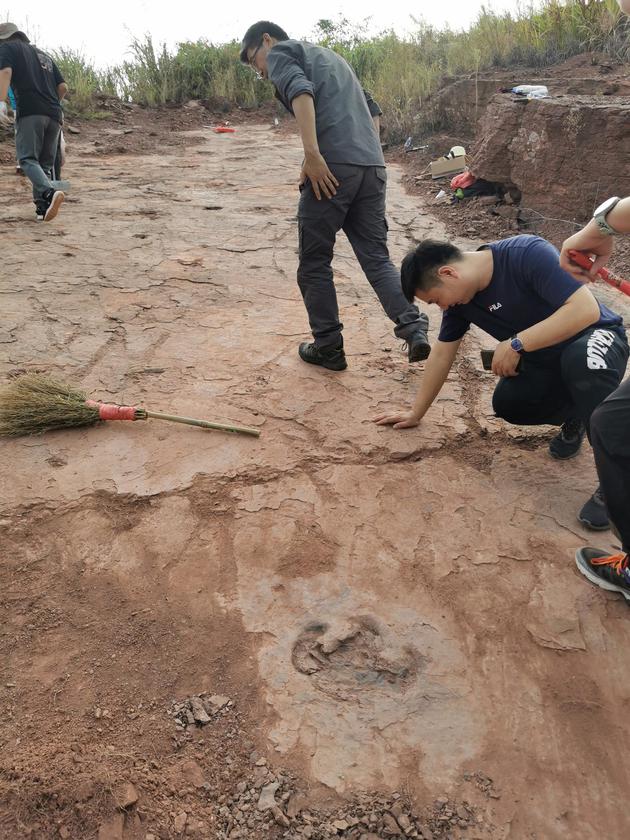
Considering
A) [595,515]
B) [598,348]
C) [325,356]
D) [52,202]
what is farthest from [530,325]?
[52,202]

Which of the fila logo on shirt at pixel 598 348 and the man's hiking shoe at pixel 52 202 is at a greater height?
the man's hiking shoe at pixel 52 202

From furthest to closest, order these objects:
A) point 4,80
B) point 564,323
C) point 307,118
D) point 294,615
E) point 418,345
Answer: point 4,80 → point 418,345 → point 307,118 → point 564,323 → point 294,615

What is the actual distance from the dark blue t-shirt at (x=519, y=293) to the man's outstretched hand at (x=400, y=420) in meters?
0.40

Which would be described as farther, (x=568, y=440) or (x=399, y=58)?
(x=399, y=58)

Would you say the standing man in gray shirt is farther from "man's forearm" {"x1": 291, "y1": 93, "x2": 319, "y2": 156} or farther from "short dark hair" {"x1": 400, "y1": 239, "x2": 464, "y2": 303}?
"short dark hair" {"x1": 400, "y1": 239, "x2": 464, "y2": 303}

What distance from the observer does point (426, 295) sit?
2.28 meters

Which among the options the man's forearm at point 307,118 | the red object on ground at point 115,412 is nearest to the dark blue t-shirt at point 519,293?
the man's forearm at point 307,118

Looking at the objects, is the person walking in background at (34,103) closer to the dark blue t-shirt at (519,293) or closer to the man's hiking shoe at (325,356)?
the man's hiking shoe at (325,356)

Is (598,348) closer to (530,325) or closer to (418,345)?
(530,325)

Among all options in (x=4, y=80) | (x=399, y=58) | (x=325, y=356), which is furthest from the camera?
(x=399, y=58)

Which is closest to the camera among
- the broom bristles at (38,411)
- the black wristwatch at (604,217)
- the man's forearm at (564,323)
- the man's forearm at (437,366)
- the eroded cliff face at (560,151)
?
the black wristwatch at (604,217)

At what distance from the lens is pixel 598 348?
7.01 feet

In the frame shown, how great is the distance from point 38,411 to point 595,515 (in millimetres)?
2046

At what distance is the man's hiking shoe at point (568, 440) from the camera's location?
2.49m
